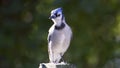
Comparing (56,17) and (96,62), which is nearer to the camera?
(56,17)

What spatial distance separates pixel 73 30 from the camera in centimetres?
1077

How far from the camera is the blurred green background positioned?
10516 mm

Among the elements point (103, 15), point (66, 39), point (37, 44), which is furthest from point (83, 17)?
point (66, 39)

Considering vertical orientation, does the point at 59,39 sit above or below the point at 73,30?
below

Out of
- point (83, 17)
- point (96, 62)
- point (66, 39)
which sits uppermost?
point (83, 17)

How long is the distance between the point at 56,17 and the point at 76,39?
606 cm

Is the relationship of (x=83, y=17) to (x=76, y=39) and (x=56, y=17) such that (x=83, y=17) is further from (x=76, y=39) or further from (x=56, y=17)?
(x=56, y=17)

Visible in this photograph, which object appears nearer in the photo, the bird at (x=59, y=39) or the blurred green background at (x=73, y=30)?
the bird at (x=59, y=39)

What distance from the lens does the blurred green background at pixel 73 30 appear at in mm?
10516

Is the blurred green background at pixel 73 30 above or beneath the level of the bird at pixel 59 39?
above

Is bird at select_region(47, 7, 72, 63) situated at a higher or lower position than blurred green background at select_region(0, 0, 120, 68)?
lower

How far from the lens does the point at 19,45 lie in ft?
35.8

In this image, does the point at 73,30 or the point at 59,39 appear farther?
the point at 73,30

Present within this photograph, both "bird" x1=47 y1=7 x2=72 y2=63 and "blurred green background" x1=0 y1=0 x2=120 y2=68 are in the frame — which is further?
"blurred green background" x1=0 y1=0 x2=120 y2=68
